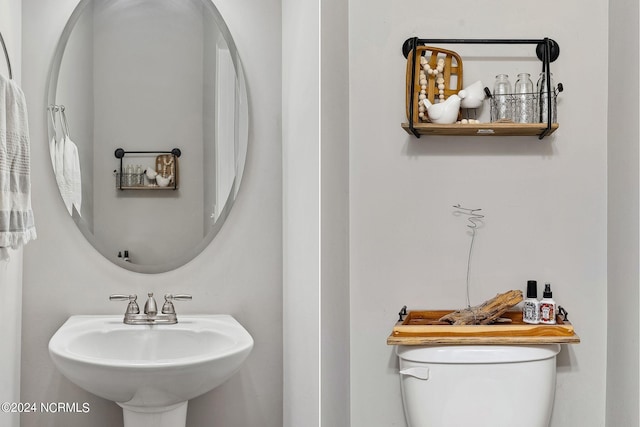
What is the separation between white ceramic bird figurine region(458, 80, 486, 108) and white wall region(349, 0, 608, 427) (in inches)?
2.9

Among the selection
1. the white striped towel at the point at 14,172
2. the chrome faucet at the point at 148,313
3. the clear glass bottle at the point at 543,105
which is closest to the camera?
the white striped towel at the point at 14,172

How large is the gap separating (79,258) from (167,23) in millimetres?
666

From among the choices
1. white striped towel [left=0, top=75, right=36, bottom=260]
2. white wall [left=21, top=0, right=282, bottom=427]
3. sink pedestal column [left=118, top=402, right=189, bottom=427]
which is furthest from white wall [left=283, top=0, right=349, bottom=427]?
white striped towel [left=0, top=75, right=36, bottom=260]

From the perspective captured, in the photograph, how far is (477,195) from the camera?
57.5 inches

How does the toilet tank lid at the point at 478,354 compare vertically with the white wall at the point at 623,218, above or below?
below

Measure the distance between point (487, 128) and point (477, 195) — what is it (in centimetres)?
20

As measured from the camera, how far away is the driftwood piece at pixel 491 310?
136cm

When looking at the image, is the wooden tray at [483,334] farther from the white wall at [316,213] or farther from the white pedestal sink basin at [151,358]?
the white pedestal sink basin at [151,358]

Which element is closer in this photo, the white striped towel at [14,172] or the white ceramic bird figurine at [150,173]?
the white striped towel at [14,172]

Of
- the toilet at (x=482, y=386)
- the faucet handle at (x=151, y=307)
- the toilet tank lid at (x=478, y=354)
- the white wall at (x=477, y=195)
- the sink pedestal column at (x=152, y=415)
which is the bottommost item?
the sink pedestal column at (x=152, y=415)

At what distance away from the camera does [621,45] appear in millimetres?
1358

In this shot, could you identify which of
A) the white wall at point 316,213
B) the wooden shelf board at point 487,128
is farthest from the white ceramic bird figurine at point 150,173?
the wooden shelf board at point 487,128

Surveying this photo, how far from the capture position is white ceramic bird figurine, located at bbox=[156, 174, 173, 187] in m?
1.51

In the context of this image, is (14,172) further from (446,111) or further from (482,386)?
(482,386)
